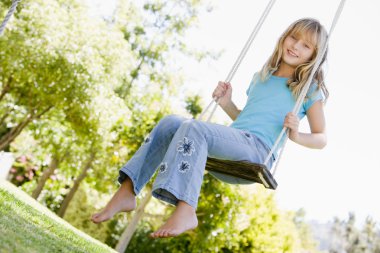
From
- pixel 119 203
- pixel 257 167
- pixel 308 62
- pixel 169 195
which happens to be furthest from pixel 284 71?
pixel 119 203

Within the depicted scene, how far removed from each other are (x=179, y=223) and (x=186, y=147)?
384mm

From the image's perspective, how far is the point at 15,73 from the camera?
9.19 meters

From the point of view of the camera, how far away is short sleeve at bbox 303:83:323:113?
316cm

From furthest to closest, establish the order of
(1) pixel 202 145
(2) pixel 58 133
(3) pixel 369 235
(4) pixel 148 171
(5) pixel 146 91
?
(3) pixel 369 235
(5) pixel 146 91
(2) pixel 58 133
(4) pixel 148 171
(1) pixel 202 145

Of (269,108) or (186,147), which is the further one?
(269,108)

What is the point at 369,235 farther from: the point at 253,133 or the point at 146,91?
the point at 253,133

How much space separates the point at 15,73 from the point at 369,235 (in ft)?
141

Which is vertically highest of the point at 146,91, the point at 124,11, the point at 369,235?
the point at 369,235

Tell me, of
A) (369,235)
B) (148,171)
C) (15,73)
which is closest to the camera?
(148,171)

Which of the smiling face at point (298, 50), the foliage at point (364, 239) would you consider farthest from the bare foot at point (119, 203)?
the foliage at point (364, 239)

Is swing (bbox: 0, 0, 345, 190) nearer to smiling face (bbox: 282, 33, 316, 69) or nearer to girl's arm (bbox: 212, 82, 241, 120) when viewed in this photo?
smiling face (bbox: 282, 33, 316, 69)

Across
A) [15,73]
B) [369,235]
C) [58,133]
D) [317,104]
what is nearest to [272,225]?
[58,133]

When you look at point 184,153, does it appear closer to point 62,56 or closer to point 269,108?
point 269,108

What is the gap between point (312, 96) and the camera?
316 cm
